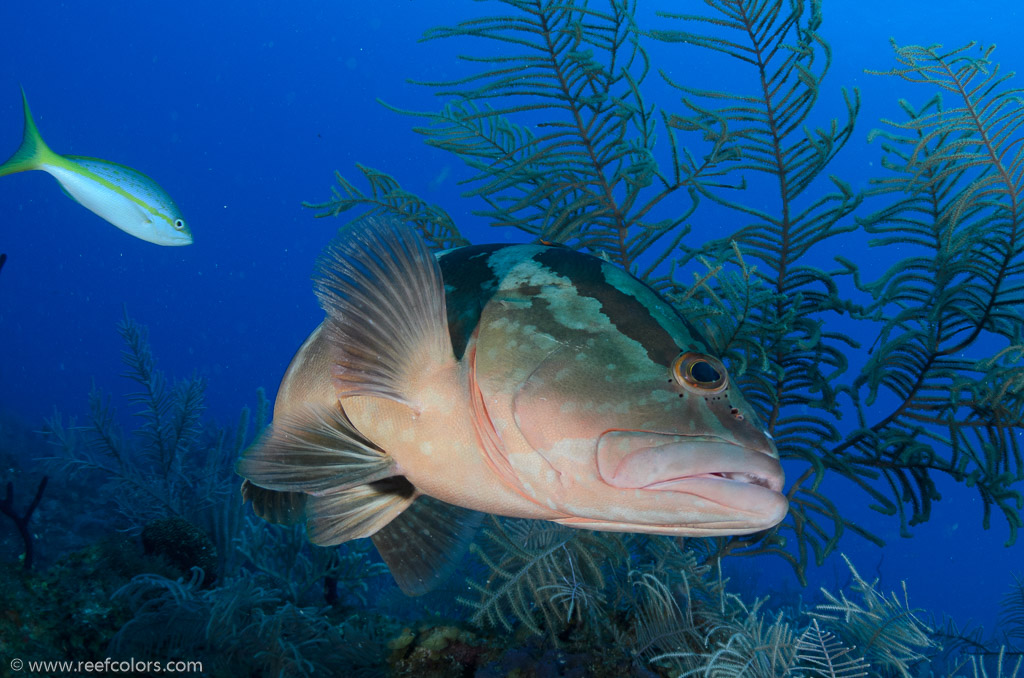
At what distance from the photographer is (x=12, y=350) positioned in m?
57.5

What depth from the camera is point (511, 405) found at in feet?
4.19

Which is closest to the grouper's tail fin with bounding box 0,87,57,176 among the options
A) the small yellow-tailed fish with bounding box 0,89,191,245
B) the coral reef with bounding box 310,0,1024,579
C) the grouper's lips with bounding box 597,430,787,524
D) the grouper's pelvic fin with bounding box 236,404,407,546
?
the small yellow-tailed fish with bounding box 0,89,191,245

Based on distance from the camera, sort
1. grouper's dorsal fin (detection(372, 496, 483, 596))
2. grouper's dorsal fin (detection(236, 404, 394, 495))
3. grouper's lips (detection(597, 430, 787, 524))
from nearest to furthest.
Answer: grouper's lips (detection(597, 430, 787, 524)), grouper's dorsal fin (detection(236, 404, 394, 495)), grouper's dorsal fin (detection(372, 496, 483, 596))

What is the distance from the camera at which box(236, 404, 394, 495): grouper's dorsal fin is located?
4.95ft

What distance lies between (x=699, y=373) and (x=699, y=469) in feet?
0.70

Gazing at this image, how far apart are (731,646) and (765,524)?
199cm

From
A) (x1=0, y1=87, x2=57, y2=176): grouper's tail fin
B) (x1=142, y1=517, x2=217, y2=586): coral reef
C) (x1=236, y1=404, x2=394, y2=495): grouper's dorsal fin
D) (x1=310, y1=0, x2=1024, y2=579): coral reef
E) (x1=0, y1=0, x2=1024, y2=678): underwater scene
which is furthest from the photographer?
(x1=142, y1=517, x2=217, y2=586): coral reef

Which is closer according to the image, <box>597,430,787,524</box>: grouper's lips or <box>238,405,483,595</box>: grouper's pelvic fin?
<box>597,430,787,524</box>: grouper's lips

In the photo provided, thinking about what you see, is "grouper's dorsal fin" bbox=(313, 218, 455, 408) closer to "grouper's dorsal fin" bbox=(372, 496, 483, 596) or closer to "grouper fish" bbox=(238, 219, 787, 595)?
"grouper fish" bbox=(238, 219, 787, 595)

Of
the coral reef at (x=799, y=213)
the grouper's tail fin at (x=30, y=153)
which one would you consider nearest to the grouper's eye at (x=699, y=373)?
the coral reef at (x=799, y=213)

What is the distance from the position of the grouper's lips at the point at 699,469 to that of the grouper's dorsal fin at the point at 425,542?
90 centimetres

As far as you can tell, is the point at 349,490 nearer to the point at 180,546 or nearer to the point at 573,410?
the point at 573,410

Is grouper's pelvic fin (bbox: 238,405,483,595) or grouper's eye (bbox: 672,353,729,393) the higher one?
grouper's eye (bbox: 672,353,729,393)

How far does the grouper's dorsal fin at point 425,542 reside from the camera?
1885mm
